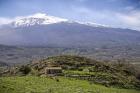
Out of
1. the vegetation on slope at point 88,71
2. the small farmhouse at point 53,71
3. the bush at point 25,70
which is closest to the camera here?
the vegetation on slope at point 88,71

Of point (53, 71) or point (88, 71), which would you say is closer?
point (53, 71)

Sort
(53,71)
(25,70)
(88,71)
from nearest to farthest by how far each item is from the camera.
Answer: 1. (53,71)
2. (88,71)
3. (25,70)

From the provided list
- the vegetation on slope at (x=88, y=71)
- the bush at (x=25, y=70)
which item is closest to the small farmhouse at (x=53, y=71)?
the vegetation on slope at (x=88, y=71)

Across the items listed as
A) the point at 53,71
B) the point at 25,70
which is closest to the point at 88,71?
the point at 53,71

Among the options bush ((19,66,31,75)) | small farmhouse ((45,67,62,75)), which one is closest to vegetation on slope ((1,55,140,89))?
bush ((19,66,31,75))

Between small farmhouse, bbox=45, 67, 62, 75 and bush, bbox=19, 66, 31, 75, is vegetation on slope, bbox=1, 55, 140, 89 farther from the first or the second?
small farmhouse, bbox=45, 67, 62, 75

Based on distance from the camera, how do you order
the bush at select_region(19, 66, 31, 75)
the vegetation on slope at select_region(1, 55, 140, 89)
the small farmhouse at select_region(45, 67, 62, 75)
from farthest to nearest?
the bush at select_region(19, 66, 31, 75)
the small farmhouse at select_region(45, 67, 62, 75)
the vegetation on slope at select_region(1, 55, 140, 89)

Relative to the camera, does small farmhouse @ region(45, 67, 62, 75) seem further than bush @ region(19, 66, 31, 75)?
No

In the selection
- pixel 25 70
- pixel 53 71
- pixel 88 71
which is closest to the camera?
pixel 53 71

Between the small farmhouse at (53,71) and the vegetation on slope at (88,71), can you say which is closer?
the vegetation on slope at (88,71)

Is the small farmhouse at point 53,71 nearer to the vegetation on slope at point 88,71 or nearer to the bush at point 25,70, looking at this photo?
the vegetation on slope at point 88,71

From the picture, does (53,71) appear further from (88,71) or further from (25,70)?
(88,71)

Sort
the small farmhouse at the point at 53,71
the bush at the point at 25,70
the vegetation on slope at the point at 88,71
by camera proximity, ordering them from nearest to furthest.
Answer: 1. the vegetation on slope at the point at 88,71
2. the small farmhouse at the point at 53,71
3. the bush at the point at 25,70

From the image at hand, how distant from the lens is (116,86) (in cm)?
4281
